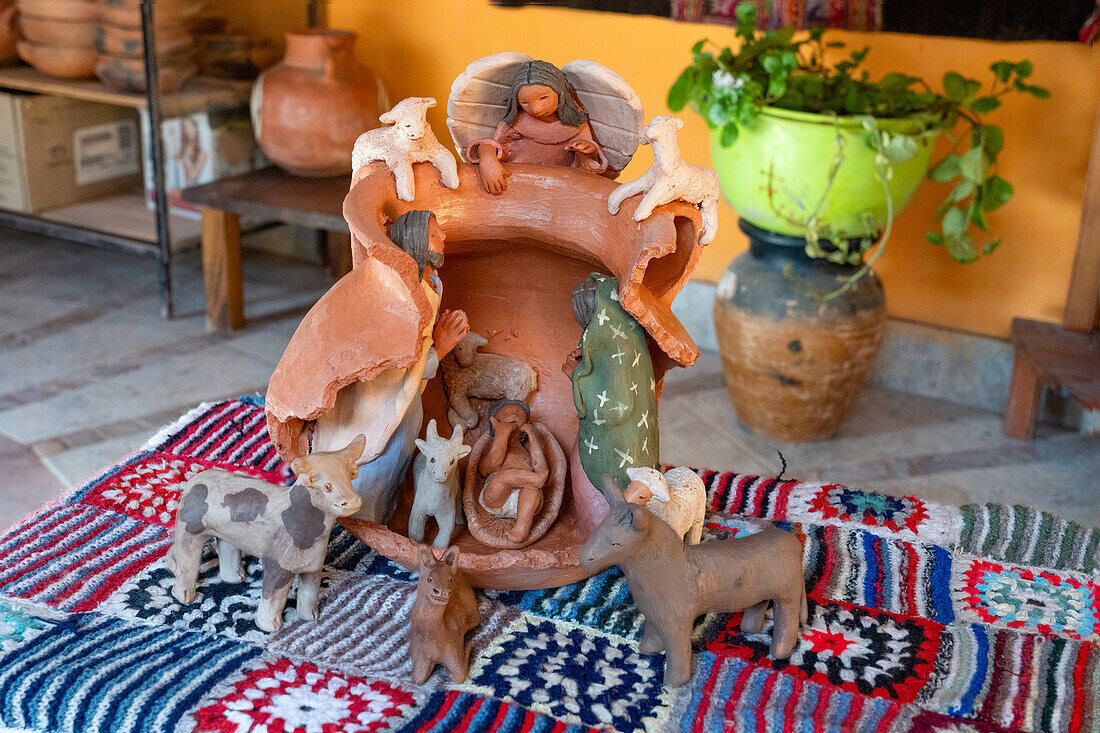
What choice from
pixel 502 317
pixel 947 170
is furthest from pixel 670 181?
pixel 947 170

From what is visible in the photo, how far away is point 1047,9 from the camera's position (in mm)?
2092

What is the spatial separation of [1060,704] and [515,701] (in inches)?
20.5

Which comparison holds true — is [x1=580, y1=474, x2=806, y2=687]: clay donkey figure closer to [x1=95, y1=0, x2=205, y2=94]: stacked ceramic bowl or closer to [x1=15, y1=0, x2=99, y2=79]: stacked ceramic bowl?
[x1=95, y1=0, x2=205, y2=94]: stacked ceramic bowl

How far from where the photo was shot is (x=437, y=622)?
0.94 metres

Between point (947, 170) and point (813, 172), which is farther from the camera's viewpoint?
point (947, 170)

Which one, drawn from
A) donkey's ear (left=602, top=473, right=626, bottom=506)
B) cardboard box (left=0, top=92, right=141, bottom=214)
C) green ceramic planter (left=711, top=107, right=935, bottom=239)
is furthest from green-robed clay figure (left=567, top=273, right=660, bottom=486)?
cardboard box (left=0, top=92, right=141, bottom=214)

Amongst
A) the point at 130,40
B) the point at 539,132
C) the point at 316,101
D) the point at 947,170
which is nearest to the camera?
the point at 539,132

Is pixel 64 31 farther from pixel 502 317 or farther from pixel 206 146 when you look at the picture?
pixel 502 317

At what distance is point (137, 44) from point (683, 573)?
2.25 m

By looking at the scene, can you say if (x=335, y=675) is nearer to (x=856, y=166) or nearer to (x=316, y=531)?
(x=316, y=531)

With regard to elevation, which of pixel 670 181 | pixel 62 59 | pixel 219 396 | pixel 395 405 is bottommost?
pixel 219 396

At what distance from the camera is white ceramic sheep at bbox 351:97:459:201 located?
3.47 feet

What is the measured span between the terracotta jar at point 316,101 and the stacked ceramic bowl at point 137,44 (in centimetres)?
22

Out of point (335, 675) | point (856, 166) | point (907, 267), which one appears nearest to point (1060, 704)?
point (335, 675)
